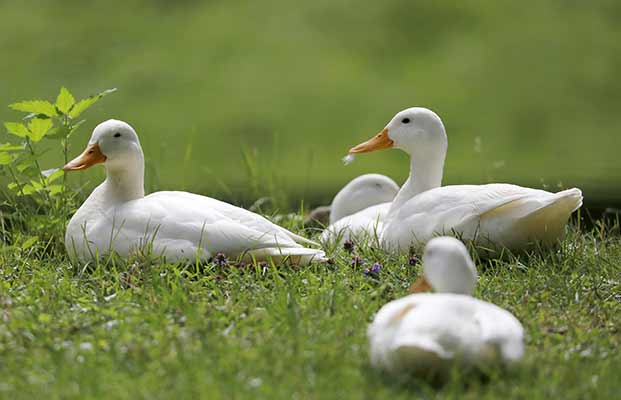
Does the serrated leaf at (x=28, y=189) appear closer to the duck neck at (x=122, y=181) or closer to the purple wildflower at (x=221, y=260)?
the duck neck at (x=122, y=181)

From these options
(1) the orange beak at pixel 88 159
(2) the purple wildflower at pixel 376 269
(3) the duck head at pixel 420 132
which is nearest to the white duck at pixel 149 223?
(1) the orange beak at pixel 88 159

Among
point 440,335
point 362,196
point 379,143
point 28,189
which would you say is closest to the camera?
point 440,335

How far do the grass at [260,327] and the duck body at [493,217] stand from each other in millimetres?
141

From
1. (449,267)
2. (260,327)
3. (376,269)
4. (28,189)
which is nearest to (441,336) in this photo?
(449,267)

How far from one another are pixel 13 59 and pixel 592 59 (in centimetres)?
1163

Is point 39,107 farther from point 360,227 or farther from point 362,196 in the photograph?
point 362,196

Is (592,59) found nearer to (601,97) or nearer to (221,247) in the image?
(601,97)

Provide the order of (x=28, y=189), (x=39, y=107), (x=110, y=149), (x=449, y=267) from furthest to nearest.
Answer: (x=28, y=189) < (x=110, y=149) < (x=39, y=107) < (x=449, y=267)

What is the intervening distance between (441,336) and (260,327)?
919 millimetres

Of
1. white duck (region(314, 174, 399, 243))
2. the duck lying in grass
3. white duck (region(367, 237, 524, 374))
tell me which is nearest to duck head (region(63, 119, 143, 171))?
white duck (region(314, 174, 399, 243))

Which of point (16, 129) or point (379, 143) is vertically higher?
point (16, 129)

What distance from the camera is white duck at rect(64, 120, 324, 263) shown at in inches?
193

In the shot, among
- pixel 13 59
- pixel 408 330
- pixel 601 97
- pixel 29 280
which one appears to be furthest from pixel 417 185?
pixel 13 59

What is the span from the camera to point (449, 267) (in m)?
3.59
